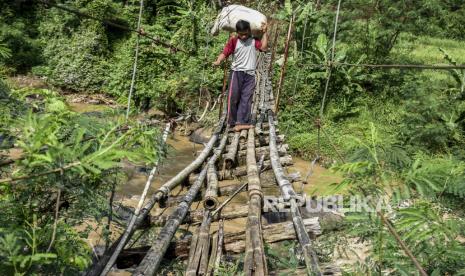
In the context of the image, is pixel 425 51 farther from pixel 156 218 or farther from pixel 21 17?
pixel 156 218

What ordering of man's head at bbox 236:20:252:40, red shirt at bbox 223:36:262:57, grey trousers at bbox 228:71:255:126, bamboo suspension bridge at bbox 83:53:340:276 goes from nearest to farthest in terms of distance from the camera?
1. bamboo suspension bridge at bbox 83:53:340:276
2. man's head at bbox 236:20:252:40
3. red shirt at bbox 223:36:262:57
4. grey trousers at bbox 228:71:255:126

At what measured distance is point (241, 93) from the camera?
17.3 ft

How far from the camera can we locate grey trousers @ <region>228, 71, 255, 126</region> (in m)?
5.18

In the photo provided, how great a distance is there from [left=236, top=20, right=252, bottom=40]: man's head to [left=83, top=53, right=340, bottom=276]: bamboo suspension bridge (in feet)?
3.85

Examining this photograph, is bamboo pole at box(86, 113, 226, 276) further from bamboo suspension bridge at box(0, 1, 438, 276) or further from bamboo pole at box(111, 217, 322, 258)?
bamboo pole at box(111, 217, 322, 258)

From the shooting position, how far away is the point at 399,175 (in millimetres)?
1679

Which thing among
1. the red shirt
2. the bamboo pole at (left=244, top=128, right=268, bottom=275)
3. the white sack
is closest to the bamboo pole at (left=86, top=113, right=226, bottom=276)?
the bamboo pole at (left=244, top=128, right=268, bottom=275)

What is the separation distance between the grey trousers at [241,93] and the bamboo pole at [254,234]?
59.2 inches

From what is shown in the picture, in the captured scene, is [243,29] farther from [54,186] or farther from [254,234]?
[54,186]

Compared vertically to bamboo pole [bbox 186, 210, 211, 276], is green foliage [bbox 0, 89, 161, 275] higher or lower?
higher

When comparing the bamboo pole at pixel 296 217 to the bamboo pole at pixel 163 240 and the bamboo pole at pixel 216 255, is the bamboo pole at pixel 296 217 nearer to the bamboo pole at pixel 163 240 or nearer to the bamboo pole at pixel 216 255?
the bamboo pole at pixel 216 255

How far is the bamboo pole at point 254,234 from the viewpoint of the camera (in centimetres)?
215

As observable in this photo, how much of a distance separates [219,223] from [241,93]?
267 cm

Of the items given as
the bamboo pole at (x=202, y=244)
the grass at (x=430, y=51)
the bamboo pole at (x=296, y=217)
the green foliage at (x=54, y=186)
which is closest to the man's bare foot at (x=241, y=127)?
the bamboo pole at (x=296, y=217)
